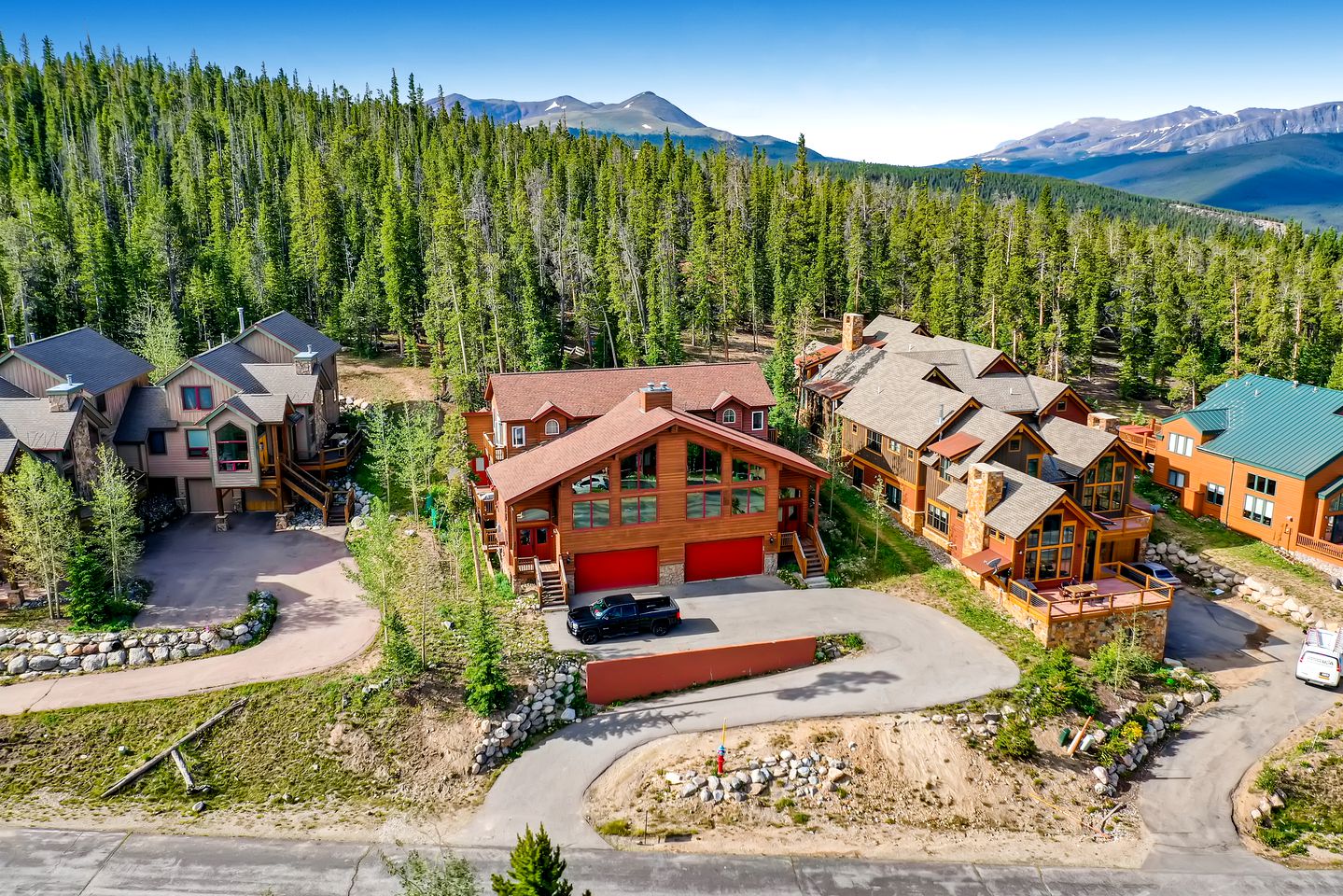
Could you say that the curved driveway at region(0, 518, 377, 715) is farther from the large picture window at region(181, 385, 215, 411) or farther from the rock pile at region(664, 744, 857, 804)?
the rock pile at region(664, 744, 857, 804)

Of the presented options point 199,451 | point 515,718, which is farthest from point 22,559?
point 515,718

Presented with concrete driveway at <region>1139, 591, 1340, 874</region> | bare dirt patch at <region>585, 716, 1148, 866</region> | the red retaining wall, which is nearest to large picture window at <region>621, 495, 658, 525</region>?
the red retaining wall

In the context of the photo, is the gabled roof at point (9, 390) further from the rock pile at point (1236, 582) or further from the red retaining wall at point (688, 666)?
the rock pile at point (1236, 582)

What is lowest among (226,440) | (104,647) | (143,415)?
(104,647)

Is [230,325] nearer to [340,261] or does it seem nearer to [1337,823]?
[340,261]

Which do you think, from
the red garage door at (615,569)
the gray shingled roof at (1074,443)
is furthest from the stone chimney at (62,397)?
the gray shingled roof at (1074,443)

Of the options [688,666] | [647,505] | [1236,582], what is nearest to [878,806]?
[688,666]

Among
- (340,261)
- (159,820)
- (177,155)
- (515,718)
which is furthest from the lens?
(177,155)

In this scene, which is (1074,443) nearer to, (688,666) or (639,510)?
(639,510)
